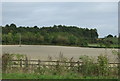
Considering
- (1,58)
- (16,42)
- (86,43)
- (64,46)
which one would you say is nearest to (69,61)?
(1,58)

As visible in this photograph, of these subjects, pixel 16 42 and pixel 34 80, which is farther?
pixel 16 42

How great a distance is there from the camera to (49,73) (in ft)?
36.4

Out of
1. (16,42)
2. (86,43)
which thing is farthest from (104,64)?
(86,43)

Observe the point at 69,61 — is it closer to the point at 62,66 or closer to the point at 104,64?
the point at 62,66

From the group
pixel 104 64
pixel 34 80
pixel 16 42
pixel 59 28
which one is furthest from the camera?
pixel 16 42

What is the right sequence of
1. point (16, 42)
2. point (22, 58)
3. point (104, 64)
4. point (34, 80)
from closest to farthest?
point (34, 80)
point (104, 64)
point (22, 58)
point (16, 42)

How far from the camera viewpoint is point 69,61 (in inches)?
455

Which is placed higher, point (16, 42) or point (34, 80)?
point (16, 42)

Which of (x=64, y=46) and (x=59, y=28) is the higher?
(x=59, y=28)

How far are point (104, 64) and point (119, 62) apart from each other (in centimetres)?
83

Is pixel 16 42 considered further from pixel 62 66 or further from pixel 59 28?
pixel 62 66

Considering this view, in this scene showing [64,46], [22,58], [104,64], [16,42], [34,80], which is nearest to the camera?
[34,80]

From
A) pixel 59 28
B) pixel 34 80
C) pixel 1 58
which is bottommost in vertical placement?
pixel 34 80

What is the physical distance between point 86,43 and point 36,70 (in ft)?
69.3
